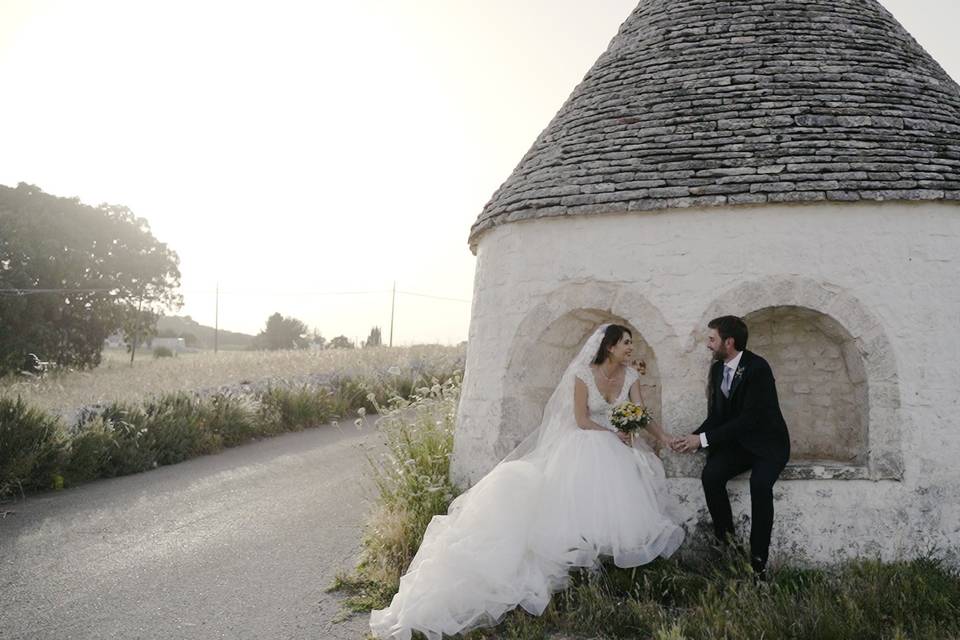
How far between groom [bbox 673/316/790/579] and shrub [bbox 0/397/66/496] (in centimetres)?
724

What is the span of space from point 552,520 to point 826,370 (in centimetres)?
297

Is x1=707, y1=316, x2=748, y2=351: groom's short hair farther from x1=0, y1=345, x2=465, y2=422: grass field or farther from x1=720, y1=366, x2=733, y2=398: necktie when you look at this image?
x1=0, y1=345, x2=465, y2=422: grass field

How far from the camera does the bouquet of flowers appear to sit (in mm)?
5016

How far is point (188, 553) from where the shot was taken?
6.25 meters

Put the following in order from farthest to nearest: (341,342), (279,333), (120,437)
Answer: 1. (279,333)
2. (341,342)
3. (120,437)

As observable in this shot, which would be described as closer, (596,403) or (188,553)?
(596,403)

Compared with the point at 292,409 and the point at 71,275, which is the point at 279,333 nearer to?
the point at 71,275

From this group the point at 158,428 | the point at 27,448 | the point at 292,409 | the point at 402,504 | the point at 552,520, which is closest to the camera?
the point at 552,520

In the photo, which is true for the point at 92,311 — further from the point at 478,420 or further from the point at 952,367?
the point at 952,367

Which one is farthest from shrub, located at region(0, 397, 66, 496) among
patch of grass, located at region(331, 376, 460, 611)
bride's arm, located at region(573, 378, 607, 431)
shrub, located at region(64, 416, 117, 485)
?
bride's arm, located at region(573, 378, 607, 431)

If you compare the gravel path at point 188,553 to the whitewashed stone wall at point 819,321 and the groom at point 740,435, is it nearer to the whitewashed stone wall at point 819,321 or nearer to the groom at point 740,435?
the whitewashed stone wall at point 819,321

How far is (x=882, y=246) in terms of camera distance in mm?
5359

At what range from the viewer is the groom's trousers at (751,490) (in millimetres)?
4816

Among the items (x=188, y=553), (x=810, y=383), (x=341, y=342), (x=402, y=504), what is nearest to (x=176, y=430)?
(x=188, y=553)
